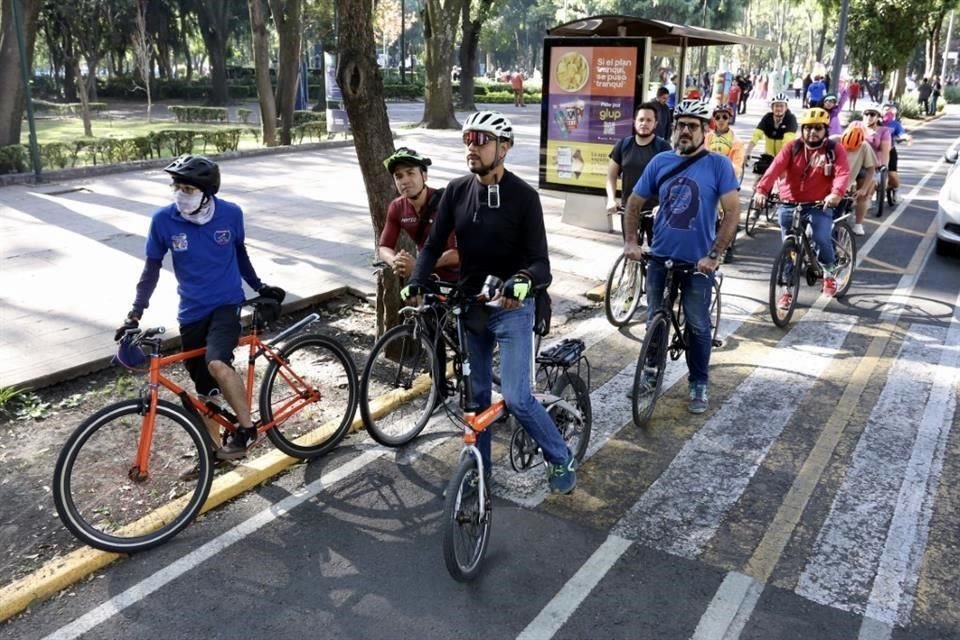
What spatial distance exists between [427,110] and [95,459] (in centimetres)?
2443

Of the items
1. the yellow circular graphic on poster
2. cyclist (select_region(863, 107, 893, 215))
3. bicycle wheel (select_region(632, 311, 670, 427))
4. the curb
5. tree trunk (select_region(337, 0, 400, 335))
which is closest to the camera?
bicycle wheel (select_region(632, 311, 670, 427))

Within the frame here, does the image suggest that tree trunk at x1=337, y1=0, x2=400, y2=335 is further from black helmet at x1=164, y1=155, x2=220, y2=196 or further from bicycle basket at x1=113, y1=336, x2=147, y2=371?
bicycle basket at x1=113, y1=336, x2=147, y2=371

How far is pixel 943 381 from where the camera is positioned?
21.7ft

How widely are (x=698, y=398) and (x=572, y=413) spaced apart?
168 centimetres

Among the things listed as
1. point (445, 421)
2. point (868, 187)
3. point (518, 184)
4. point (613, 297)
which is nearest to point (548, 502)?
point (445, 421)

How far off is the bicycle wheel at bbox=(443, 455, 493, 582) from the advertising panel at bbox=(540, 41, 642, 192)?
28.5 ft

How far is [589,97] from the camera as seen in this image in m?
11.9

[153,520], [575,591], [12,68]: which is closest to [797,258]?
[575,591]

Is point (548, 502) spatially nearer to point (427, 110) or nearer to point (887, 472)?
point (887, 472)

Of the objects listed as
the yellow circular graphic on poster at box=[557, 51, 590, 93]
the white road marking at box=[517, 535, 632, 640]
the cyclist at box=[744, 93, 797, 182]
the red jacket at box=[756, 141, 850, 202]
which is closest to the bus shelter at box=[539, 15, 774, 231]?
the yellow circular graphic on poster at box=[557, 51, 590, 93]

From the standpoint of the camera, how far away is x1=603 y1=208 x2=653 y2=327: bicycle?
7949mm

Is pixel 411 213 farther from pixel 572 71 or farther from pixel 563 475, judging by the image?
pixel 572 71

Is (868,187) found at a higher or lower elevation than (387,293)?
higher

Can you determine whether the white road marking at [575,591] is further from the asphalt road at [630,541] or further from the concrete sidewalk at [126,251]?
the concrete sidewalk at [126,251]
